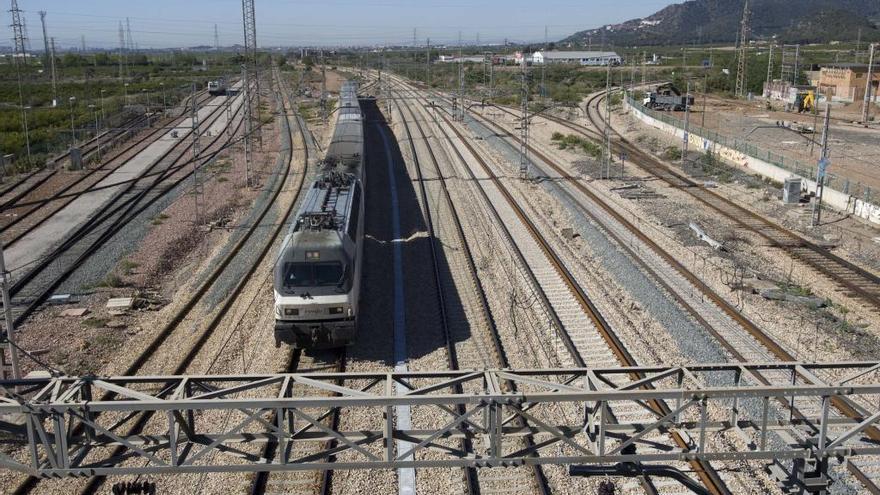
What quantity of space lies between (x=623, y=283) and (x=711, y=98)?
63.2 metres

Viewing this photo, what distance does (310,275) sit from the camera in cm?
1617

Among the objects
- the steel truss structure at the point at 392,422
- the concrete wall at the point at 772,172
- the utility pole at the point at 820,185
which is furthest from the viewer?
the concrete wall at the point at 772,172

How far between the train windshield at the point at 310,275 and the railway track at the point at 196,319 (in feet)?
5.54

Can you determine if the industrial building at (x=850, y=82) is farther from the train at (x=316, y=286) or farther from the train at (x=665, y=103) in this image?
the train at (x=316, y=286)

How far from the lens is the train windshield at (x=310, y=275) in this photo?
635 inches

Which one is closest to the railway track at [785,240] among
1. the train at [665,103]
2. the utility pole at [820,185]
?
the utility pole at [820,185]

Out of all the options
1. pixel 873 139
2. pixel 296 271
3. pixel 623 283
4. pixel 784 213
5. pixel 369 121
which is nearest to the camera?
pixel 296 271

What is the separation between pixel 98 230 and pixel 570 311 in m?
17.5

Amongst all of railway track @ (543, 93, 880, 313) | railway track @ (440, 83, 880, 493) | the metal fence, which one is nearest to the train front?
railway track @ (440, 83, 880, 493)

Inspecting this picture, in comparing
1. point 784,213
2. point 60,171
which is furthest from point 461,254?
point 60,171

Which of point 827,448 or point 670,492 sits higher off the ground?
point 827,448

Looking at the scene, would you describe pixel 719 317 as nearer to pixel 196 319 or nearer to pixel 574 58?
pixel 196 319

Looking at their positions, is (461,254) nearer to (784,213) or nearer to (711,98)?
(784,213)

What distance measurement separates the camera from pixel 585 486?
11.8 meters
